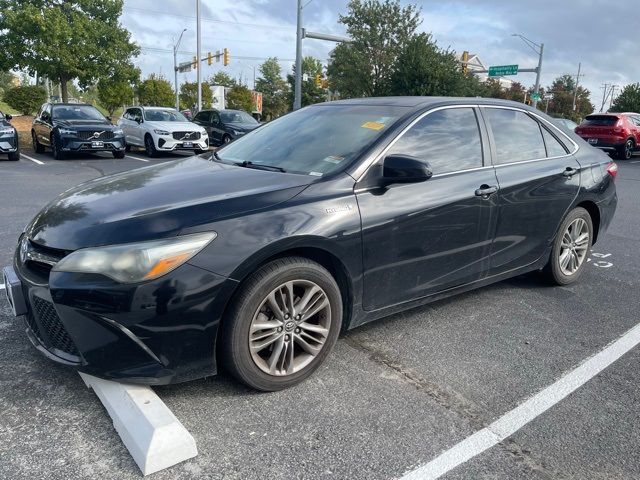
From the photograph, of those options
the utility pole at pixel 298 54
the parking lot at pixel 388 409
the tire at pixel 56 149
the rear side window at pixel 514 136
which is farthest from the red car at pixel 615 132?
the parking lot at pixel 388 409

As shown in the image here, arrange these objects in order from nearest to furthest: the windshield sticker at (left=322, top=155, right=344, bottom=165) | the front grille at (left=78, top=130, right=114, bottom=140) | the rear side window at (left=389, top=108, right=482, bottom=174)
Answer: the windshield sticker at (left=322, top=155, right=344, bottom=165) < the rear side window at (left=389, top=108, right=482, bottom=174) < the front grille at (left=78, top=130, right=114, bottom=140)

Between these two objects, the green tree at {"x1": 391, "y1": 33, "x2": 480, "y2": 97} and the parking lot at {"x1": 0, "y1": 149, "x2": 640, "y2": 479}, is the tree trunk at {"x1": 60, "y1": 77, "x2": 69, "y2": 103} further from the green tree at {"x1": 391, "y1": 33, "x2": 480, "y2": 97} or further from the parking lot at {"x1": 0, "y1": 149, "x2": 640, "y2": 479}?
the parking lot at {"x1": 0, "y1": 149, "x2": 640, "y2": 479}

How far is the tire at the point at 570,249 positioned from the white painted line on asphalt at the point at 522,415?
37.9 inches

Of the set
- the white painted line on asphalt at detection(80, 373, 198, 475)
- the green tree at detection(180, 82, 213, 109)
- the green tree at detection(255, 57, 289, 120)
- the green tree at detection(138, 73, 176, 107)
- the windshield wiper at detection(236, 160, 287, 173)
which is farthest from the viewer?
the green tree at detection(255, 57, 289, 120)

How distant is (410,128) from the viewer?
346 centimetres

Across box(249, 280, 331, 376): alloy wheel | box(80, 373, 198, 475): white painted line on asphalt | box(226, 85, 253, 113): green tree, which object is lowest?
box(80, 373, 198, 475): white painted line on asphalt

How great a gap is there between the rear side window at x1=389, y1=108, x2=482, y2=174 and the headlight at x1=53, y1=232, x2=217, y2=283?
1.45 meters

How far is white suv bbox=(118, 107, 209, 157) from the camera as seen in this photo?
1641 centimetres

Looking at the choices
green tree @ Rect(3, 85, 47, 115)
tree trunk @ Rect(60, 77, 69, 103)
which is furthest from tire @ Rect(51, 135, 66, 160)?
green tree @ Rect(3, 85, 47, 115)

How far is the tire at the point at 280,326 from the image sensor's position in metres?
2.62

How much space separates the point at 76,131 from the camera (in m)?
14.8

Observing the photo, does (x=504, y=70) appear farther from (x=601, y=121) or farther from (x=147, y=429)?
(x=147, y=429)

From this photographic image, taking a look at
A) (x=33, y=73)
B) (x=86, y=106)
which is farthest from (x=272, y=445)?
(x=33, y=73)

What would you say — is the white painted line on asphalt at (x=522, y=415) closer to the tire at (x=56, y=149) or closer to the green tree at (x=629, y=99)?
the tire at (x=56, y=149)
